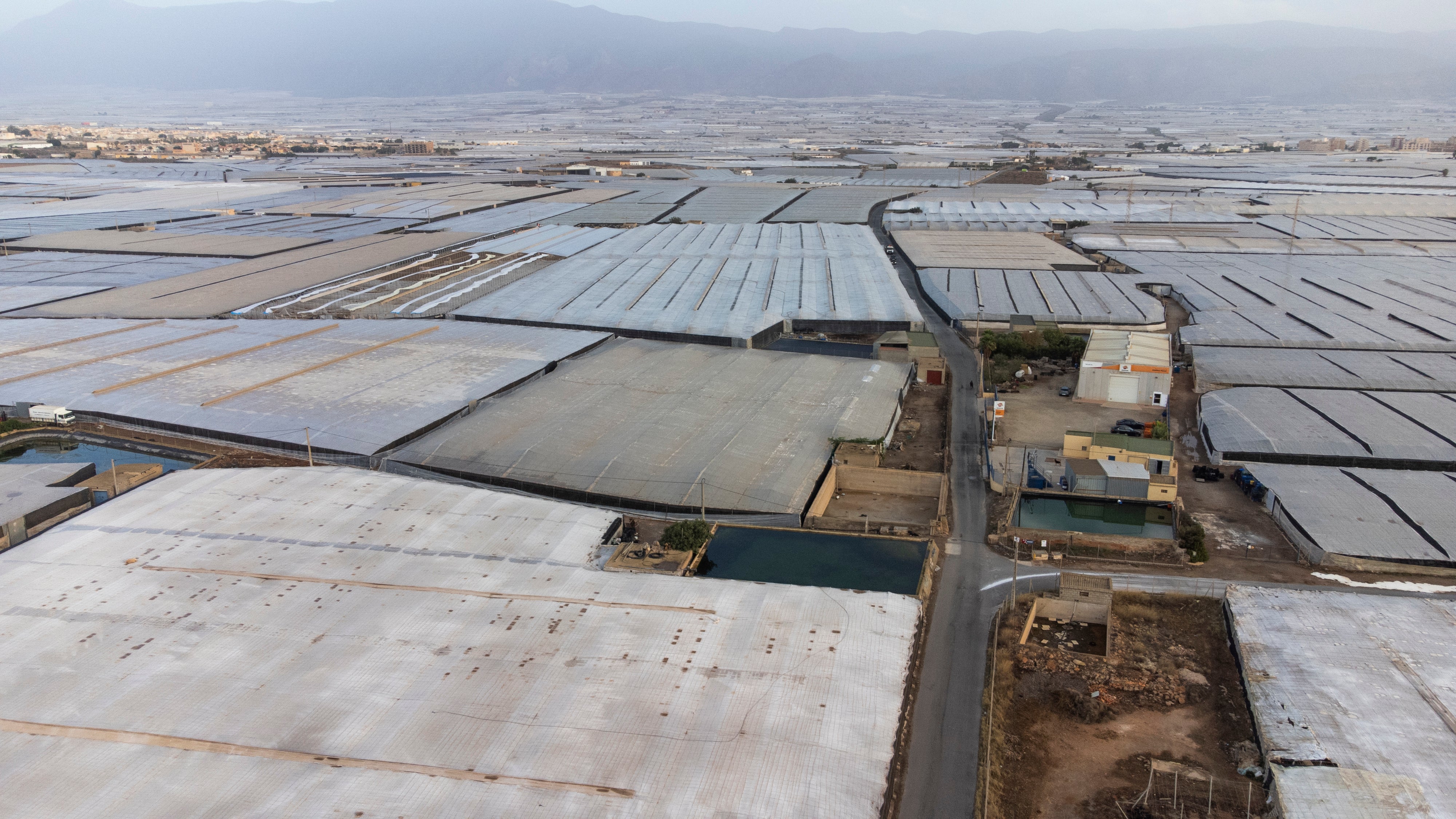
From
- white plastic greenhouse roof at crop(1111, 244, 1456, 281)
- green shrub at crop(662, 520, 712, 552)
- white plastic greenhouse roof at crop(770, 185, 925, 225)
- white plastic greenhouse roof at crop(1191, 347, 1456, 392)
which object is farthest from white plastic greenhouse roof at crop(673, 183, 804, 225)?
green shrub at crop(662, 520, 712, 552)

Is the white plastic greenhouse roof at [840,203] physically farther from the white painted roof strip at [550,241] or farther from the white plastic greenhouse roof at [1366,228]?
the white plastic greenhouse roof at [1366,228]

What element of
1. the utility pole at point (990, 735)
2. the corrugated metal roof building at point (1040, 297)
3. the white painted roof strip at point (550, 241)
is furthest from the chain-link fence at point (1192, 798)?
the white painted roof strip at point (550, 241)

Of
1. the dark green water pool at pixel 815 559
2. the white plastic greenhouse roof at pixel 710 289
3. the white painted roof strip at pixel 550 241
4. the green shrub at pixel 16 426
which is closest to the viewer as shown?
the dark green water pool at pixel 815 559

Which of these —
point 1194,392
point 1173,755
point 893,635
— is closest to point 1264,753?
point 1173,755

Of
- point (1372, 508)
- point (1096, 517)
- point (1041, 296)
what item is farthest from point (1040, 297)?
point (1372, 508)

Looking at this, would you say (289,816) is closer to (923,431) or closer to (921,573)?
(921,573)

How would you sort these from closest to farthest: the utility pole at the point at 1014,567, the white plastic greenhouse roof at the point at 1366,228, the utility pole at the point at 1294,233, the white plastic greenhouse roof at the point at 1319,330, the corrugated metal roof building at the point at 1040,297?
the utility pole at the point at 1014,567 < the white plastic greenhouse roof at the point at 1319,330 < the corrugated metal roof building at the point at 1040,297 < the utility pole at the point at 1294,233 < the white plastic greenhouse roof at the point at 1366,228
